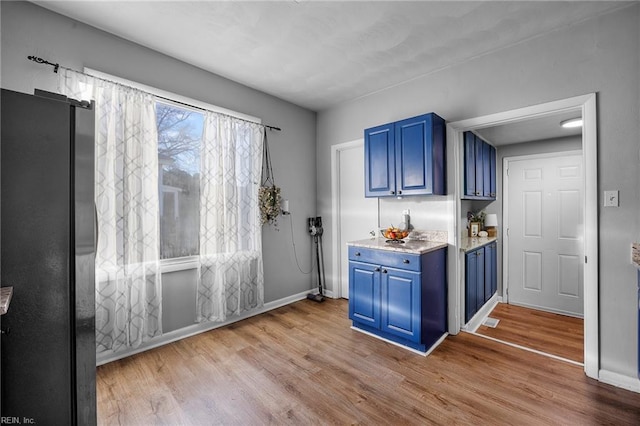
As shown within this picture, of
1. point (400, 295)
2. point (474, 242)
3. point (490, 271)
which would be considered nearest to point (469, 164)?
point (474, 242)

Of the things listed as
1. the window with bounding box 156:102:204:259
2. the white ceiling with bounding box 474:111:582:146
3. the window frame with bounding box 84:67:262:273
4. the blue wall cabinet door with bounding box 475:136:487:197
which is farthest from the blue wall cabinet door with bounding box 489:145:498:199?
the window with bounding box 156:102:204:259

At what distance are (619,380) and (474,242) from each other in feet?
5.47

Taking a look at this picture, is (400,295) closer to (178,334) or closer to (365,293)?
(365,293)

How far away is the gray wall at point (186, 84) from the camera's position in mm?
1974

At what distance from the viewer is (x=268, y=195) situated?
344 cm

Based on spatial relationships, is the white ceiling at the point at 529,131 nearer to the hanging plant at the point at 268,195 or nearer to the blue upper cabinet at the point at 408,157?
the blue upper cabinet at the point at 408,157

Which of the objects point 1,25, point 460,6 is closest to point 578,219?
point 460,6

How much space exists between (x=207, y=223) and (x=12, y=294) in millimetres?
1893

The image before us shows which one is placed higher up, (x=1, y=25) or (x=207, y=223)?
(x=1, y=25)

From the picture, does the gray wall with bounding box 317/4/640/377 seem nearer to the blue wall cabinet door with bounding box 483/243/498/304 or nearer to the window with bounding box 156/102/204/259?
the blue wall cabinet door with bounding box 483/243/498/304

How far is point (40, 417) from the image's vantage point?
1.10 metres

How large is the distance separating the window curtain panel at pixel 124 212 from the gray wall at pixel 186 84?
0.20 metres

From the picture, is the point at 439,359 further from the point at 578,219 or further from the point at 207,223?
the point at 578,219

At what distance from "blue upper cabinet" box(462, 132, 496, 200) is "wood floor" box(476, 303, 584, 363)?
1485mm
